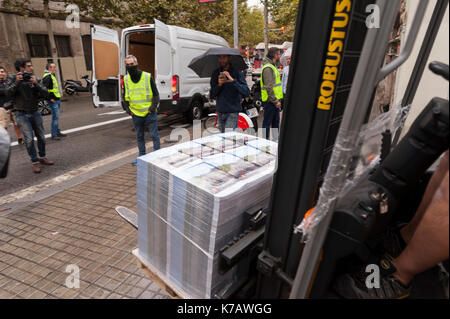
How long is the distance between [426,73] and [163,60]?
6.48 metres

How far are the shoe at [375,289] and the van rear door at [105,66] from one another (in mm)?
7642

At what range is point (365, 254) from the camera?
1360 millimetres

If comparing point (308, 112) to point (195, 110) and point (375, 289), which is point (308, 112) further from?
point (195, 110)

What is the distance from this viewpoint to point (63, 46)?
18125 millimetres

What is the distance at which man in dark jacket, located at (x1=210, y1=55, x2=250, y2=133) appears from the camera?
469 cm

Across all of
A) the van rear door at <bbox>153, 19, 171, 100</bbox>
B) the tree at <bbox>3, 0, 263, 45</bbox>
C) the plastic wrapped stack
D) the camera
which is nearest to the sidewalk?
the plastic wrapped stack

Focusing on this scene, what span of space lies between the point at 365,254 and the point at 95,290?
7.48 feet

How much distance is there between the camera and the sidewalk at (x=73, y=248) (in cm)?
251

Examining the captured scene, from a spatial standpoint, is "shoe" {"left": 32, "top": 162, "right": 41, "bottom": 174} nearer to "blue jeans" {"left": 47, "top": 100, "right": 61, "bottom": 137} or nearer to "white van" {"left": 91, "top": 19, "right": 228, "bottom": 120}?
"blue jeans" {"left": 47, "top": 100, "right": 61, "bottom": 137}

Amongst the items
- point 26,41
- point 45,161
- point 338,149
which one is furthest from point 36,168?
point 26,41

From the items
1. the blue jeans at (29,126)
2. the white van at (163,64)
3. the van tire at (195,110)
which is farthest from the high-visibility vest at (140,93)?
the van tire at (195,110)
